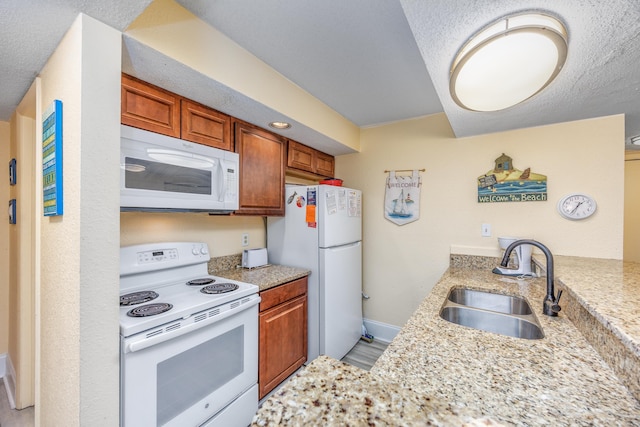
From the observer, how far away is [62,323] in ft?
3.55

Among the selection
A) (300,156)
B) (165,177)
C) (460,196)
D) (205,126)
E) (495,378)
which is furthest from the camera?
(300,156)

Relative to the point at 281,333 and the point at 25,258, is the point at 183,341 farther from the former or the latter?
the point at 25,258

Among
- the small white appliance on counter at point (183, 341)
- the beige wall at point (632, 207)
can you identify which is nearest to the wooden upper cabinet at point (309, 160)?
the small white appliance on counter at point (183, 341)

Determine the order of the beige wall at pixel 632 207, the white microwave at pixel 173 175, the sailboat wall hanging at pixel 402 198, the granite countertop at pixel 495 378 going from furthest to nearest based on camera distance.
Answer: the beige wall at pixel 632 207, the sailboat wall hanging at pixel 402 198, the white microwave at pixel 173 175, the granite countertop at pixel 495 378

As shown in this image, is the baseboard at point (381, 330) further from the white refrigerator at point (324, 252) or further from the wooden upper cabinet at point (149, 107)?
the wooden upper cabinet at point (149, 107)

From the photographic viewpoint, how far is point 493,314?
130 centimetres

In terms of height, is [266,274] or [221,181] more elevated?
[221,181]

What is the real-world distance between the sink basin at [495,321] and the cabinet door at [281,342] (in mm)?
1120

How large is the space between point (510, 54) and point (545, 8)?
0.63 feet

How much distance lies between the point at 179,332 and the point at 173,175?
841mm

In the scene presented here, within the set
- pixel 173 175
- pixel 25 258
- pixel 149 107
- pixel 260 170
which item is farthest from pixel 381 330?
pixel 25 258

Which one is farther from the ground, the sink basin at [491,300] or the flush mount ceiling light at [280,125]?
the flush mount ceiling light at [280,125]

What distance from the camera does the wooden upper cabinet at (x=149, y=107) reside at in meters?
1.34

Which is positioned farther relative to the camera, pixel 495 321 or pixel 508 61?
pixel 495 321
